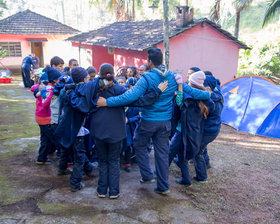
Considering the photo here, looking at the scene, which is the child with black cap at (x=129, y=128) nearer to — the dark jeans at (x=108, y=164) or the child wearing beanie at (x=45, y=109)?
the dark jeans at (x=108, y=164)

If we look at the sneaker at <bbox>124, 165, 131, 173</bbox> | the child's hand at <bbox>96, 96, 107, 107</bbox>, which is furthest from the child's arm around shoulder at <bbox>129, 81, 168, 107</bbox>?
the sneaker at <bbox>124, 165, 131, 173</bbox>

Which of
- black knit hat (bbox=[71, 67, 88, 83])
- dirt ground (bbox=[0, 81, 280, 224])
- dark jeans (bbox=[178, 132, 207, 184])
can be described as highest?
black knit hat (bbox=[71, 67, 88, 83])

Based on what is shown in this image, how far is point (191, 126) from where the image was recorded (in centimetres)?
388

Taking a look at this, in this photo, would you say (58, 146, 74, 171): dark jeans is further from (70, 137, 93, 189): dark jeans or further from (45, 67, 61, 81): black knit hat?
(45, 67, 61, 81): black knit hat

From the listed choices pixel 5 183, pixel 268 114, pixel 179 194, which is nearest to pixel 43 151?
pixel 5 183

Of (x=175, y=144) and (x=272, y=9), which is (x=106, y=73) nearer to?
(x=175, y=144)

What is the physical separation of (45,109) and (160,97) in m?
2.02

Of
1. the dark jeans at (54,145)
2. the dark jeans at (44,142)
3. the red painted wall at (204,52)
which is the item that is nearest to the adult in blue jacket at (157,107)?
the dark jeans at (54,145)

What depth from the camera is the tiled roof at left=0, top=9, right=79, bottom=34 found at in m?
18.7

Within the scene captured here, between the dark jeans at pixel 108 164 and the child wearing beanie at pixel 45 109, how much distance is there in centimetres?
132

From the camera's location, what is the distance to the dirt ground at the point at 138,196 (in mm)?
3238

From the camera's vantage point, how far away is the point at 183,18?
11.8 meters

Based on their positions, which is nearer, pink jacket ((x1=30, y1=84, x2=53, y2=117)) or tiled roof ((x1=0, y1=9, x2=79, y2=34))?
pink jacket ((x1=30, y1=84, x2=53, y2=117))

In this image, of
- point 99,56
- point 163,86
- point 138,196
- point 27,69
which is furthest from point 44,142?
point 99,56
